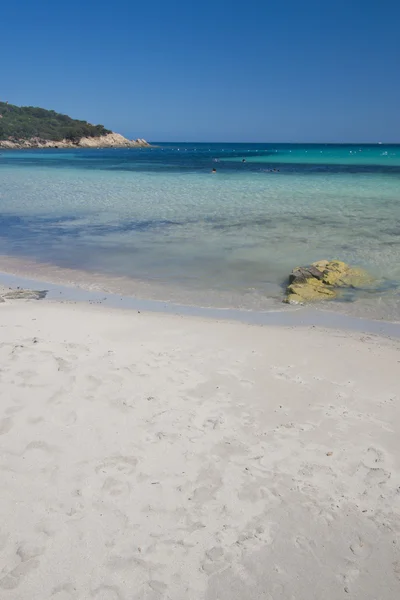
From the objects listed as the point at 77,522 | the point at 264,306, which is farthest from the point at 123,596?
the point at 264,306

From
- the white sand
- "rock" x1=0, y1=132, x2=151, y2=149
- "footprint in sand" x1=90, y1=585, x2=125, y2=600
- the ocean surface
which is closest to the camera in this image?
"footprint in sand" x1=90, y1=585, x2=125, y2=600

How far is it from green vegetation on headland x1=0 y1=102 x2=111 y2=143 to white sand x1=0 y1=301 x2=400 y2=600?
122 metres

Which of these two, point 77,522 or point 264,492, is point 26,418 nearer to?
point 77,522

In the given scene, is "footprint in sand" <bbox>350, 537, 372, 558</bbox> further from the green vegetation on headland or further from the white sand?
the green vegetation on headland

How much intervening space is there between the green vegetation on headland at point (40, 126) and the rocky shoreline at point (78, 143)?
0.97 meters

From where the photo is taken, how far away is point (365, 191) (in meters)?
26.5

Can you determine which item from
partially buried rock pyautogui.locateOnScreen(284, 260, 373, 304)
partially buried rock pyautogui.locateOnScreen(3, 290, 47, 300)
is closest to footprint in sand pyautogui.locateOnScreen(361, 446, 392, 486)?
partially buried rock pyautogui.locateOnScreen(284, 260, 373, 304)

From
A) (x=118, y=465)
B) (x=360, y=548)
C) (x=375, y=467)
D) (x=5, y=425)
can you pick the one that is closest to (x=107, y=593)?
(x=118, y=465)

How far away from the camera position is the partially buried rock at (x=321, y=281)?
29.1ft

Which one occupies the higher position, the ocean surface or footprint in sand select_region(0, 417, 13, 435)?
footprint in sand select_region(0, 417, 13, 435)

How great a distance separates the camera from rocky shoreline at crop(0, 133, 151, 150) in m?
112

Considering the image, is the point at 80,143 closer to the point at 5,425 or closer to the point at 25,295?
the point at 25,295

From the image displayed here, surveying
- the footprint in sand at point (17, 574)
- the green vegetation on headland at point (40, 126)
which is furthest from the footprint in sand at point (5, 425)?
the green vegetation on headland at point (40, 126)

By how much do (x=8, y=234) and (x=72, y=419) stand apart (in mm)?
11896
